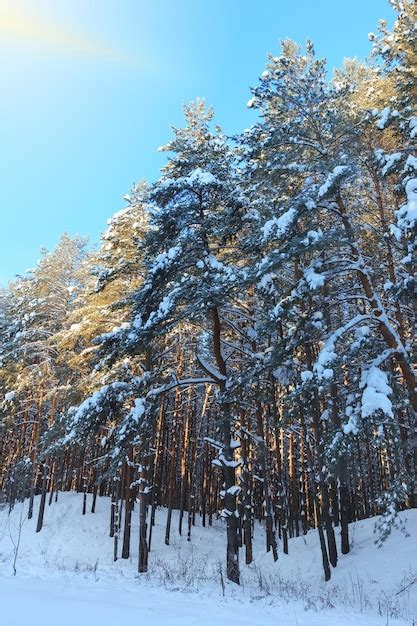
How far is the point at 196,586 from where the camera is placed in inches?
347

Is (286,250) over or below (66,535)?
over

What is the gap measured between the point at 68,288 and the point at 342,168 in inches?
636

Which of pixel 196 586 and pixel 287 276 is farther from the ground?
pixel 287 276

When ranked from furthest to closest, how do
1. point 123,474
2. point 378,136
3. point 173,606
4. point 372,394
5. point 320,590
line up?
point 123,474 < point 378,136 < point 320,590 < point 372,394 < point 173,606

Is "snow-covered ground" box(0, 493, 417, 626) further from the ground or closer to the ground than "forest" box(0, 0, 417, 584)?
closer to the ground

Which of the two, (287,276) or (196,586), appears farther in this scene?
(287,276)

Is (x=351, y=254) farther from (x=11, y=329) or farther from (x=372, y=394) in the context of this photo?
(x=11, y=329)

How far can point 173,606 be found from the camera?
5.93 m

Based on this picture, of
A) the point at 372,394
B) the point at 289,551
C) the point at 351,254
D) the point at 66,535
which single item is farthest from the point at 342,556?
the point at 66,535

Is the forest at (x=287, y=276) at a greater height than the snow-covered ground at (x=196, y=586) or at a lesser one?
greater

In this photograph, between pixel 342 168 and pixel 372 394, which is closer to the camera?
pixel 372 394

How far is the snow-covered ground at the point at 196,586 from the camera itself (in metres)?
5.00

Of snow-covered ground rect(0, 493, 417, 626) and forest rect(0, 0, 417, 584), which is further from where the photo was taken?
forest rect(0, 0, 417, 584)

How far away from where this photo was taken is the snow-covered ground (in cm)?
500
